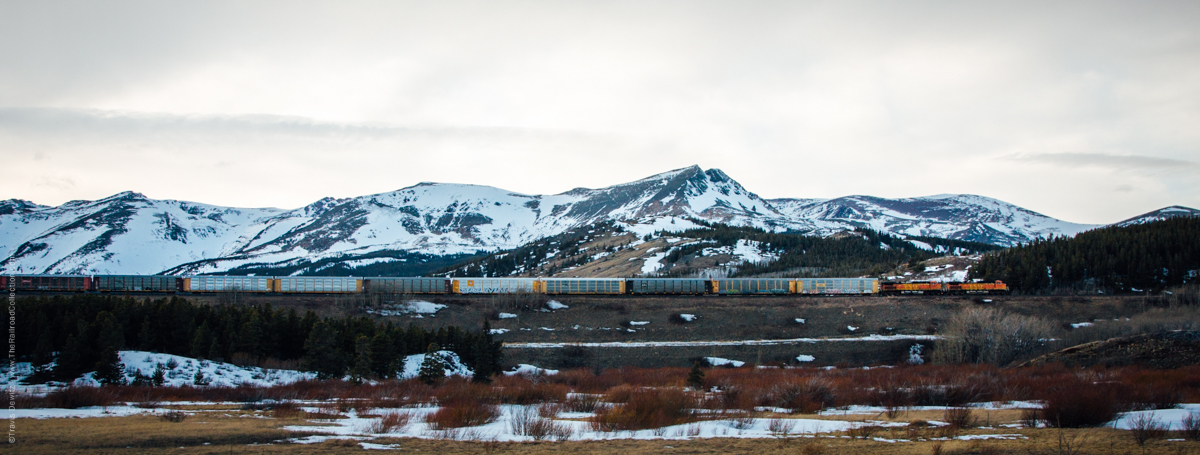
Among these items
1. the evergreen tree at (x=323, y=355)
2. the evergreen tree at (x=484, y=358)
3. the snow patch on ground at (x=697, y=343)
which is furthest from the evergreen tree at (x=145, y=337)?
the snow patch on ground at (x=697, y=343)

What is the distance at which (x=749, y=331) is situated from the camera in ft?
255

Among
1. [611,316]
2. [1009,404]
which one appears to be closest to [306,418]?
[1009,404]

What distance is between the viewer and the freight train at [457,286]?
88.2 meters

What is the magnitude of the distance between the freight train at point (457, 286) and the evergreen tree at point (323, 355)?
47.4m

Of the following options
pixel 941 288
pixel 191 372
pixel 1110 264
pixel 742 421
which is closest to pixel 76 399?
pixel 191 372

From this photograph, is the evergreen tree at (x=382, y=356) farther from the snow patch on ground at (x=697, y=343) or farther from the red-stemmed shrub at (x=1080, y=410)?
the red-stemmed shrub at (x=1080, y=410)

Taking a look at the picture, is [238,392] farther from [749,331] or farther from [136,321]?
[749,331]

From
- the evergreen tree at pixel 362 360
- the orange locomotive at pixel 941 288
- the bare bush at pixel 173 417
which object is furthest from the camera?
the orange locomotive at pixel 941 288

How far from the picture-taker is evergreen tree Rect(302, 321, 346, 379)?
41094mm

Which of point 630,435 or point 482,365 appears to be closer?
point 630,435

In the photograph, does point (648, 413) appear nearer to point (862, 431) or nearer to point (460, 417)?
point (460, 417)

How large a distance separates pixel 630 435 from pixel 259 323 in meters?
36.4

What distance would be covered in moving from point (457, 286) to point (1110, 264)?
4699 inches

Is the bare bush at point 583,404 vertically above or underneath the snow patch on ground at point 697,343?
above
